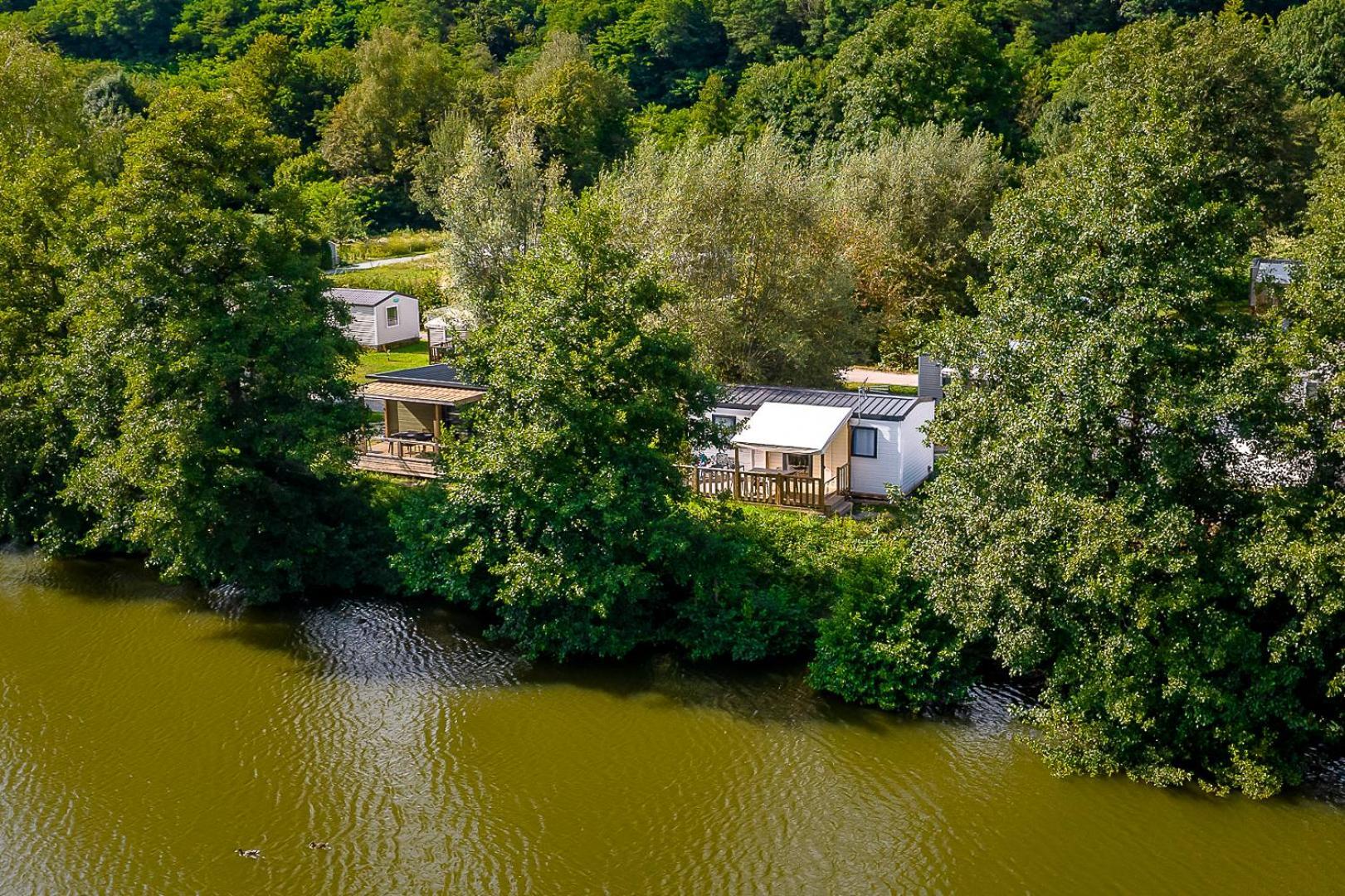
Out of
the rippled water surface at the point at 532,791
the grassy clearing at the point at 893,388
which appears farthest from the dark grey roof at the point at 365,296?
the rippled water surface at the point at 532,791

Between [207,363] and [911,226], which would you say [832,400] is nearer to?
[207,363]

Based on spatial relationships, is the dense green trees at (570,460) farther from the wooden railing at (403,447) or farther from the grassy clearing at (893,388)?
the grassy clearing at (893,388)

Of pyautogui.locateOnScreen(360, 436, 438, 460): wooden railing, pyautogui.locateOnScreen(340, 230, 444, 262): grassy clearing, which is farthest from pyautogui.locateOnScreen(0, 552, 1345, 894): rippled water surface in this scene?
pyautogui.locateOnScreen(340, 230, 444, 262): grassy clearing

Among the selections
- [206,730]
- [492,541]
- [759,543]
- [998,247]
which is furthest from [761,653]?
[206,730]

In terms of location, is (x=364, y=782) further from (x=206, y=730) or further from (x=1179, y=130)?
(x=1179, y=130)

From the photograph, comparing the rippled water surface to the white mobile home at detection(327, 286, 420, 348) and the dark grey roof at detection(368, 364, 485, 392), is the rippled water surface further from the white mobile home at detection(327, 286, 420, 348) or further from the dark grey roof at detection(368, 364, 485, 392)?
the white mobile home at detection(327, 286, 420, 348)

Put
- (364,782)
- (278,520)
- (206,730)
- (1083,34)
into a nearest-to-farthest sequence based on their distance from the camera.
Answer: (364,782), (206,730), (278,520), (1083,34)
